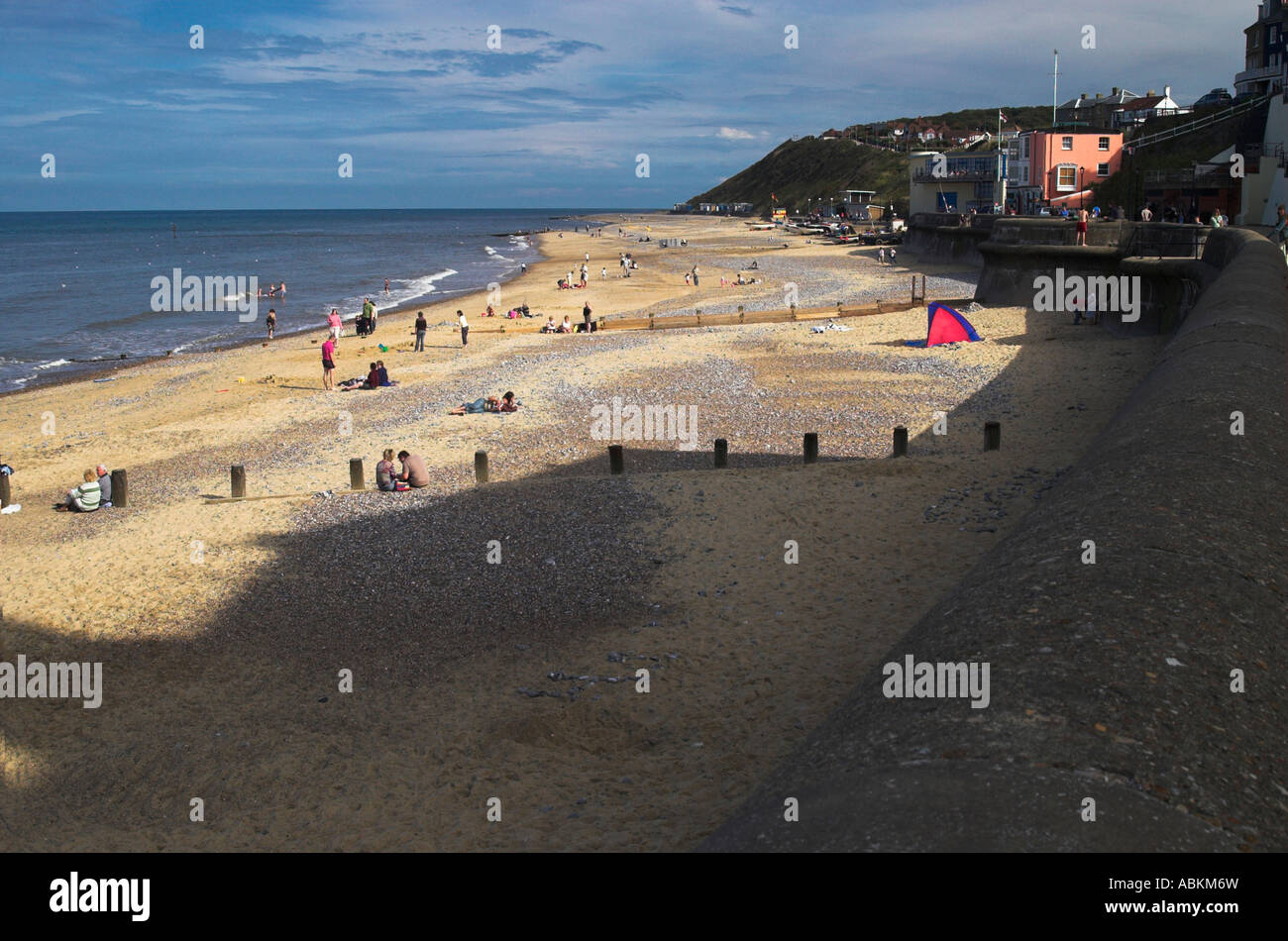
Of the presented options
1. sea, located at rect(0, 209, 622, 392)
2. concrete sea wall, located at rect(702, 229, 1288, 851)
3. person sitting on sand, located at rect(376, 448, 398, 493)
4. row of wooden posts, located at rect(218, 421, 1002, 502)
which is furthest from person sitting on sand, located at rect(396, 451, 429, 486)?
sea, located at rect(0, 209, 622, 392)

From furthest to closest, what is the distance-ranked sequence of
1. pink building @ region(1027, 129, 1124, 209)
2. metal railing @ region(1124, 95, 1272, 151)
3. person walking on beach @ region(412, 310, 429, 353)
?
pink building @ region(1027, 129, 1124, 209) < metal railing @ region(1124, 95, 1272, 151) < person walking on beach @ region(412, 310, 429, 353)

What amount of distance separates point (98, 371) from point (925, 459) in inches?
1172

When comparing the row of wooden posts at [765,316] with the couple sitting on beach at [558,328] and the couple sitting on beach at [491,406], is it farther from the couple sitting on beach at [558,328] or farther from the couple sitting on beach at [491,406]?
the couple sitting on beach at [491,406]

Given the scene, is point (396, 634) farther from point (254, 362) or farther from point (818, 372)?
point (254, 362)

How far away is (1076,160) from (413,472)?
1820 inches

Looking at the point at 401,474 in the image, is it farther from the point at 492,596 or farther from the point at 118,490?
the point at 492,596

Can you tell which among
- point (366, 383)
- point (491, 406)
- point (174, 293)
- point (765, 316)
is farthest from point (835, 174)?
point (491, 406)

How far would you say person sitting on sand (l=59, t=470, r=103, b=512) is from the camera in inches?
656

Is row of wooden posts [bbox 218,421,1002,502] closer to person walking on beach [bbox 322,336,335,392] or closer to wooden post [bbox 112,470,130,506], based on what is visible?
wooden post [bbox 112,470,130,506]

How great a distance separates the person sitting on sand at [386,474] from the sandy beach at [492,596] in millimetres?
238

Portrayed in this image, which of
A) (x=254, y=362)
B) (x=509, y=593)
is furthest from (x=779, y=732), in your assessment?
(x=254, y=362)

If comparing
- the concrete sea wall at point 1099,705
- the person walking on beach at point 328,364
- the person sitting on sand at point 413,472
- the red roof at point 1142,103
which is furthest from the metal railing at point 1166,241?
the red roof at point 1142,103

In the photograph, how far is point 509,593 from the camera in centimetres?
1175
